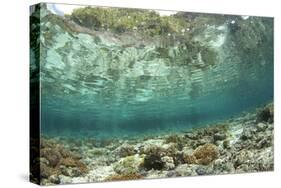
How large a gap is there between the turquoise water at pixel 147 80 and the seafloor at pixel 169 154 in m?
0.14

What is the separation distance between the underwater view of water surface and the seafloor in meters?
0.01

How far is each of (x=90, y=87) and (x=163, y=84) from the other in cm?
106

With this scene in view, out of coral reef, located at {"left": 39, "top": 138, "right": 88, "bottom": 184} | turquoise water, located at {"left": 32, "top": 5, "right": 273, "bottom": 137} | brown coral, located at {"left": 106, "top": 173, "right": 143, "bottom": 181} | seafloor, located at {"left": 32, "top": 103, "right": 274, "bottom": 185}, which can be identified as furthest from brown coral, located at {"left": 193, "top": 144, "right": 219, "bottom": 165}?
coral reef, located at {"left": 39, "top": 138, "right": 88, "bottom": 184}

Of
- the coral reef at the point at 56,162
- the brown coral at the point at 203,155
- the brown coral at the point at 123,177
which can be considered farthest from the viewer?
the brown coral at the point at 203,155

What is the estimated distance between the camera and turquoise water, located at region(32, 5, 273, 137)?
9.05m

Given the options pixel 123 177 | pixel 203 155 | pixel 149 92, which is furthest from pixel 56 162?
pixel 203 155

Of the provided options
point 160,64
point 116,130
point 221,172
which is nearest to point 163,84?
point 160,64

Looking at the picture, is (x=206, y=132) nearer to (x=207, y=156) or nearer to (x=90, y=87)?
(x=207, y=156)

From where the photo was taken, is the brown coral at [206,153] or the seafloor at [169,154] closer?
the seafloor at [169,154]

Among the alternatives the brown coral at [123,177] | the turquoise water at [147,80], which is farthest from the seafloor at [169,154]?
the turquoise water at [147,80]

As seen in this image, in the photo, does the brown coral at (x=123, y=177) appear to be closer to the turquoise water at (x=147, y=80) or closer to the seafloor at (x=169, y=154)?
the seafloor at (x=169, y=154)

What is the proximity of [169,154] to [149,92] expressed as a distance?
881 mm

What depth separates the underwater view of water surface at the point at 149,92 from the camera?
9.05 m

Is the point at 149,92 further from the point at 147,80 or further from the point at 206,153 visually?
the point at 206,153
